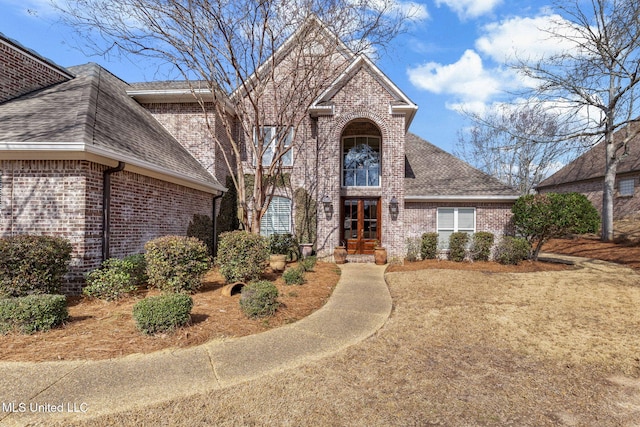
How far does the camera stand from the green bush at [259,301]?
5234mm

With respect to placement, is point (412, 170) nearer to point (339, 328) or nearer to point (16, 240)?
point (339, 328)

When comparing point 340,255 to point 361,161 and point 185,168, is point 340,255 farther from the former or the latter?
point 185,168

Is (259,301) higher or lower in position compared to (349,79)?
lower

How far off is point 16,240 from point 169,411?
4.82 meters

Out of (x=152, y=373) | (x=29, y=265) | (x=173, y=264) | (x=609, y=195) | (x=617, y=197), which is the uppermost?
(x=617, y=197)

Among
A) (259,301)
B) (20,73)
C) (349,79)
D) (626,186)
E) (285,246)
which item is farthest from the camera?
(626,186)

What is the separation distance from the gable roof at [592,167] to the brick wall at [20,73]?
99.2 feet

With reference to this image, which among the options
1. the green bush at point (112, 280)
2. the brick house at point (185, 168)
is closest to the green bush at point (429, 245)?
the brick house at point (185, 168)

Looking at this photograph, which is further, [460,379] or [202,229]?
[202,229]

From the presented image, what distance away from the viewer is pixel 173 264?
251 inches

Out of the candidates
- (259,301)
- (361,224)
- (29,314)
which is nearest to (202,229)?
(361,224)

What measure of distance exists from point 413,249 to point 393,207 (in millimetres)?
1961

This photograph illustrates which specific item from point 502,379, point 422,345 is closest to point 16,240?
point 422,345

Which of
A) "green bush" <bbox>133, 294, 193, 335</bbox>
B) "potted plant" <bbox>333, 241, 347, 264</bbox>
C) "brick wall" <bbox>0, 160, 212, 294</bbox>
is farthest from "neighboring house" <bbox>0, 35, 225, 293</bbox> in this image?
"potted plant" <bbox>333, 241, 347, 264</bbox>
